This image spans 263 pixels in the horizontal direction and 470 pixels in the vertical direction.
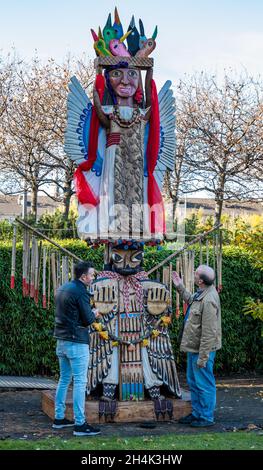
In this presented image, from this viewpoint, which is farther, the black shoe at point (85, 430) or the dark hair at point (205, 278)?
the dark hair at point (205, 278)

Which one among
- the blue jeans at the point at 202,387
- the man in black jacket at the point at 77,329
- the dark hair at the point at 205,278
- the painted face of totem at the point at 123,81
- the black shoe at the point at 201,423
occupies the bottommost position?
the black shoe at the point at 201,423

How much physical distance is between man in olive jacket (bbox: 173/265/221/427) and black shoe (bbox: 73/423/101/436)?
1220 millimetres

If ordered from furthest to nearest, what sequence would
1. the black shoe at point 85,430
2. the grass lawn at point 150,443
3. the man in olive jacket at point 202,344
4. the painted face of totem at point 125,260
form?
the painted face of totem at point 125,260 → the man in olive jacket at point 202,344 → the black shoe at point 85,430 → the grass lawn at point 150,443

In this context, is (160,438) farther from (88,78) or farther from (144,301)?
(88,78)

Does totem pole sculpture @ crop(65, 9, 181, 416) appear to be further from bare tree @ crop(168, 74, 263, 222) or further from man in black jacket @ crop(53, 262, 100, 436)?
bare tree @ crop(168, 74, 263, 222)

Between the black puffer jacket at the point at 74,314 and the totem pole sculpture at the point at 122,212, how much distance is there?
1024 mm

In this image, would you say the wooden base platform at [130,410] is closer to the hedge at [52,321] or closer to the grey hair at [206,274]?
the grey hair at [206,274]

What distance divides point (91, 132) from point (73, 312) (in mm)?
2375

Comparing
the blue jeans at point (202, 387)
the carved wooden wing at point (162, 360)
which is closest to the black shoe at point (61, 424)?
the carved wooden wing at point (162, 360)

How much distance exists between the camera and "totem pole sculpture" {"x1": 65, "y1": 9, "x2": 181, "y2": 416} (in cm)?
858

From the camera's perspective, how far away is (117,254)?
880 centimetres

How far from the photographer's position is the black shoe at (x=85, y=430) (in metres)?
7.47

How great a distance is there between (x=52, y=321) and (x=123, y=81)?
4.47m
